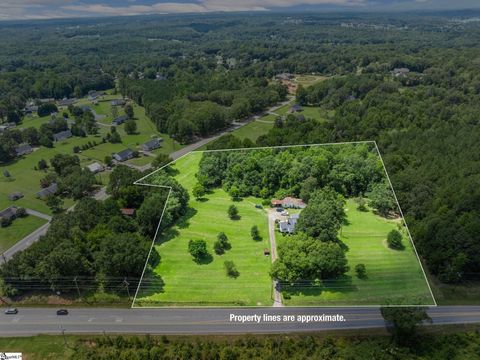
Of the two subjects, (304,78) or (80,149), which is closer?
(80,149)

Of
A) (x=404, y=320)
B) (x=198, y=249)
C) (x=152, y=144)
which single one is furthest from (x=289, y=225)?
(x=152, y=144)

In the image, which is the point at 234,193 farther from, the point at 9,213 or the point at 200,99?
the point at 200,99

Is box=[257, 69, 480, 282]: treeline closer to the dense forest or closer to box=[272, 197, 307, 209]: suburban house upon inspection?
the dense forest

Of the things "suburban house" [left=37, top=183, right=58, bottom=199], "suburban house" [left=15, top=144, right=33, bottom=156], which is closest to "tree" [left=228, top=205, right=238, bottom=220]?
"suburban house" [left=37, top=183, right=58, bottom=199]

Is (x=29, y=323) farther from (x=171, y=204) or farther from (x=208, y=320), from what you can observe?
(x=171, y=204)

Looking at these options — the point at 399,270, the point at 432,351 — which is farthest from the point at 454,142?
the point at 399,270

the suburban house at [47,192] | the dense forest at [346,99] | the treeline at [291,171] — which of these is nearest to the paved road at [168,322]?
the dense forest at [346,99]
